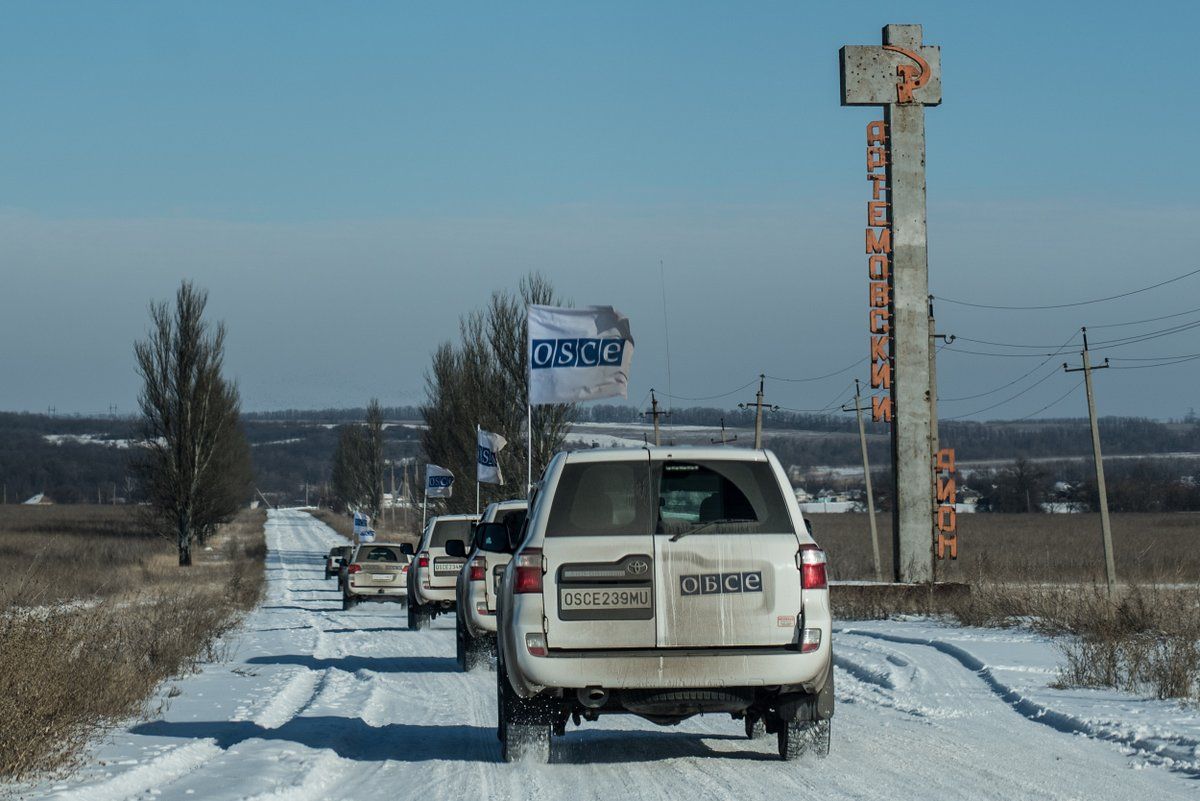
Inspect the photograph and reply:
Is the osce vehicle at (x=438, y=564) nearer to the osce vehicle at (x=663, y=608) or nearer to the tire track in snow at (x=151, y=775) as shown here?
the tire track in snow at (x=151, y=775)

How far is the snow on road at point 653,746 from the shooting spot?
8.81 m

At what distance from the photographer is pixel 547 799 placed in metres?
8.61

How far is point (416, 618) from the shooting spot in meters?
26.7

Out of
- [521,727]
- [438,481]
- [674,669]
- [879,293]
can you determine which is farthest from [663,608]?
[438,481]

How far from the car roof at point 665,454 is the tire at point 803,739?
175 cm

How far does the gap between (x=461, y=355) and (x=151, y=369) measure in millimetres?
17208

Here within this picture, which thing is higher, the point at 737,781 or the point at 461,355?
the point at 461,355

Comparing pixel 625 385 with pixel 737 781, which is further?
pixel 625 385

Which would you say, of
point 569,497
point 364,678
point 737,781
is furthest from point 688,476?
point 364,678

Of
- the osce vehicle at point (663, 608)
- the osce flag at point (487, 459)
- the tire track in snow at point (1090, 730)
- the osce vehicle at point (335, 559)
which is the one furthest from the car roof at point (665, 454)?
the osce vehicle at point (335, 559)

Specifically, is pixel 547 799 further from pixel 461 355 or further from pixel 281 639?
pixel 461 355

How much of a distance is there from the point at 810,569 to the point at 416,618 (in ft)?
59.7

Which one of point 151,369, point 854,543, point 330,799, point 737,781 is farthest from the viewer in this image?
point 854,543

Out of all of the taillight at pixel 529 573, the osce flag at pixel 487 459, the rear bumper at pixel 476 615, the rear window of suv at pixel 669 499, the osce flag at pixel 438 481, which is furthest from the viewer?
the osce flag at pixel 438 481
